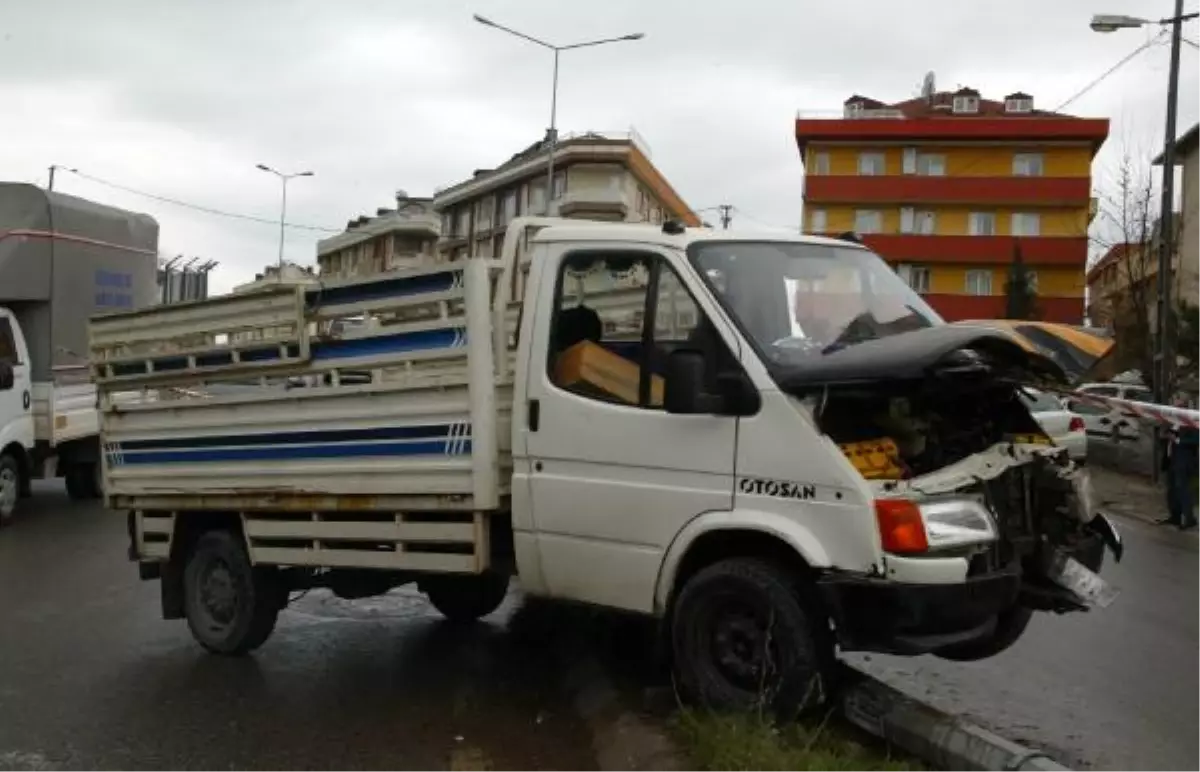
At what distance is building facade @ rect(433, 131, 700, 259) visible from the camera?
6362 cm

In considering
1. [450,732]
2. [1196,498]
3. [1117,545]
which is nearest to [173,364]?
[450,732]

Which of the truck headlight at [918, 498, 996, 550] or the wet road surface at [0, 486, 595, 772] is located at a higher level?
the truck headlight at [918, 498, 996, 550]

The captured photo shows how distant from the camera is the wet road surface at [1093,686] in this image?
5410mm

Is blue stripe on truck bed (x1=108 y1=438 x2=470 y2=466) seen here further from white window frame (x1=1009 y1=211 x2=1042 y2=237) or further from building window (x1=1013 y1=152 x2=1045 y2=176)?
building window (x1=1013 y1=152 x2=1045 y2=176)

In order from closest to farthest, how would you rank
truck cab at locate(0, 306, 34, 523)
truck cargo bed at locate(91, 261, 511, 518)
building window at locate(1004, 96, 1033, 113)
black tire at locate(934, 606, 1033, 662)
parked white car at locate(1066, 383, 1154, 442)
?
1. black tire at locate(934, 606, 1033, 662)
2. truck cargo bed at locate(91, 261, 511, 518)
3. truck cab at locate(0, 306, 34, 523)
4. parked white car at locate(1066, 383, 1154, 442)
5. building window at locate(1004, 96, 1033, 113)

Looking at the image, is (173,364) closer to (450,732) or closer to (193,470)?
(193,470)

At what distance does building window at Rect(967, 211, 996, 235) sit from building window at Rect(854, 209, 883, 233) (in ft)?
16.5

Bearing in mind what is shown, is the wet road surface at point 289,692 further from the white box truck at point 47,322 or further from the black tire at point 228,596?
the white box truck at point 47,322

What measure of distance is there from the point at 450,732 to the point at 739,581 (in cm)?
174

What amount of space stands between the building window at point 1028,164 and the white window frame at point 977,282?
5880 mm

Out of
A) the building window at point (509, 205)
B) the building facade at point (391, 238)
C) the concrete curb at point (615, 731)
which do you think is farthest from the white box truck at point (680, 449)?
the building facade at point (391, 238)

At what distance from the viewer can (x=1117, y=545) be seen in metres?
5.55

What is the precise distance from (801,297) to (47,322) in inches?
452

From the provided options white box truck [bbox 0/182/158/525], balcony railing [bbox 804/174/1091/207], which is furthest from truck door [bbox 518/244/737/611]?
balcony railing [bbox 804/174/1091/207]
